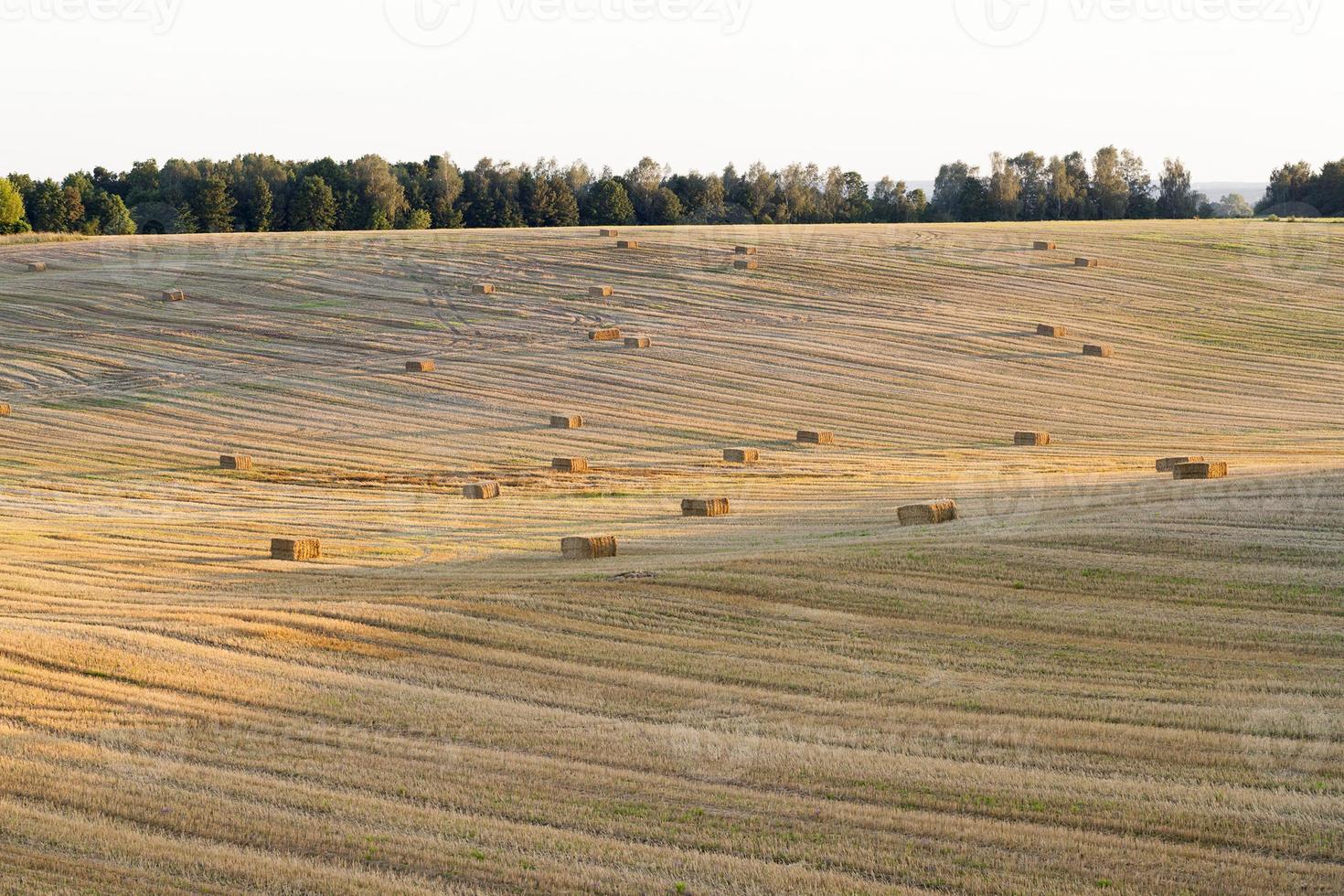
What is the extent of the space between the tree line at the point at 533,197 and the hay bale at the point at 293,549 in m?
68.2

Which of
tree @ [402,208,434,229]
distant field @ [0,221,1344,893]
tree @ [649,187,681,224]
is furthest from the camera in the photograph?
tree @ [649,187,681,224]

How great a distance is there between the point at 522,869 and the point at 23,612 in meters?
9.26

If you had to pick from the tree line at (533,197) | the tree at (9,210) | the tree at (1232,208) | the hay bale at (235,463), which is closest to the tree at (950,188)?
the tree line at (533,197)

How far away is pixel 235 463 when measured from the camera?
30.5 metres

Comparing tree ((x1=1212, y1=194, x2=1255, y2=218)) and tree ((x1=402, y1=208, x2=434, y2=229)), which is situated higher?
tree ((x1=1212, y1=194, x2=1255, y2=218))

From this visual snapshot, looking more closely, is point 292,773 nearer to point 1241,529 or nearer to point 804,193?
point 1241,529

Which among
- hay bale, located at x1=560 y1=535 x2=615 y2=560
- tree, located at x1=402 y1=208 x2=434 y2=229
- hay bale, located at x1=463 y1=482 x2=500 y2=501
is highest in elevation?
tree, located at x1=402 y1=208 x2=434 y2=229

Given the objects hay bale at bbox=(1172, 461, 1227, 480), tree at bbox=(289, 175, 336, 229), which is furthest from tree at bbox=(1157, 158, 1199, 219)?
hay bale at bbox=(1172, 461, 1227, 480)

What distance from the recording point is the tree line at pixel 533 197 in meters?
86.3

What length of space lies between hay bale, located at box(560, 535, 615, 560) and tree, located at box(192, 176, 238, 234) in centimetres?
7002

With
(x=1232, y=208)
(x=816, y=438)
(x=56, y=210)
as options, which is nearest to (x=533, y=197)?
(x=56, y=210)

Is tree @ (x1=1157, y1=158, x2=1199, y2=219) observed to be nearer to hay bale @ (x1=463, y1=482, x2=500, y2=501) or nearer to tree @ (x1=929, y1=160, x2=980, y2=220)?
tree @ (x1=929, y1=160, x2=980, y2=220)

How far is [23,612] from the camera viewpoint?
1652 centimetres

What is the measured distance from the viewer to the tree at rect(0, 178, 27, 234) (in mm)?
82500
